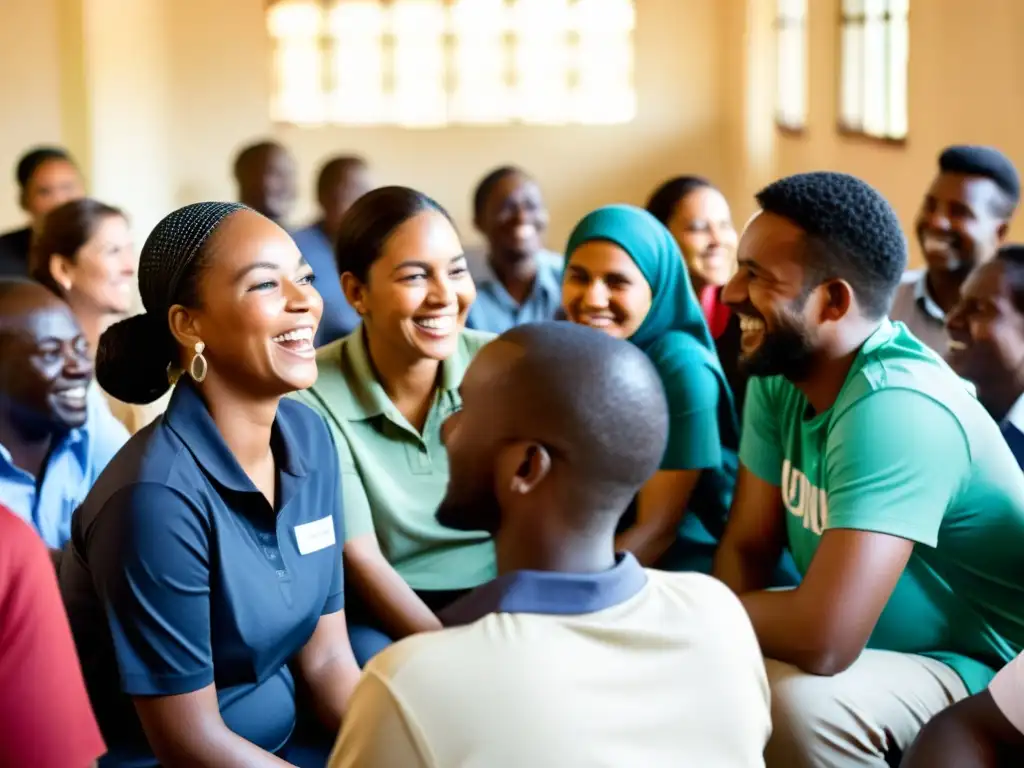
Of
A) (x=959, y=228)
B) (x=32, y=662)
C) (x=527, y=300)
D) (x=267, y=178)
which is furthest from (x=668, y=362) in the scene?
(x=267, y=178)

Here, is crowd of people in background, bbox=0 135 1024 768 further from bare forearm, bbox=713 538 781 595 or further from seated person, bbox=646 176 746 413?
seated person, bbox=646 176 746 413

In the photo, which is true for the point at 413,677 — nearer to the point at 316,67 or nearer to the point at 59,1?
the point at 59,1

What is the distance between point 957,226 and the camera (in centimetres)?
378

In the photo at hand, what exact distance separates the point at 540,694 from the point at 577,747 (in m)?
0.07

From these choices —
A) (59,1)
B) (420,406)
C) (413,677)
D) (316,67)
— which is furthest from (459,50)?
(413,677)

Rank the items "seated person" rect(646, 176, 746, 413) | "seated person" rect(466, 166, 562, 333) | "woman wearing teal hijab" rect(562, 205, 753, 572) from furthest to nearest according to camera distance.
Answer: "seated person" rect(466, 166, 562, 333) → "seated person" rect(646, 176, 746, 413) → "woman wearing teal hijab" rect(562, 205, 753, 572)

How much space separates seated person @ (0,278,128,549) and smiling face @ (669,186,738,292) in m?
1.90

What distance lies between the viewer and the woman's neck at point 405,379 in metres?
2.61

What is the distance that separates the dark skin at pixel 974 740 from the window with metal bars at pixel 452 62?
8.03 metres

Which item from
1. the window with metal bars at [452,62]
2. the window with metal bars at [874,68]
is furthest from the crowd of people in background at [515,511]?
the window with metal bars at [452,62]

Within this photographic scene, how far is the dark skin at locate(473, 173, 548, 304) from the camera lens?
16.4 ft

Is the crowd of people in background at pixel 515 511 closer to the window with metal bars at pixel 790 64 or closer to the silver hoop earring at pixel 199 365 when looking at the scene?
the silver hoop earring at pixel 199 365

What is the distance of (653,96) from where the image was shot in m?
9.55

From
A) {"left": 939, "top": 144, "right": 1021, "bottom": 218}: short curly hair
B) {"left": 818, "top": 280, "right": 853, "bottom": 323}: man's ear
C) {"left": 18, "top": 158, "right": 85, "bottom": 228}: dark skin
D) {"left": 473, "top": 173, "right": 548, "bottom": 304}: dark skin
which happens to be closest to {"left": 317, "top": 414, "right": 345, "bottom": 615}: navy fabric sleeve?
{"left": 818, "top": 280, "right": 853, "bottom": 323}: man's ear
